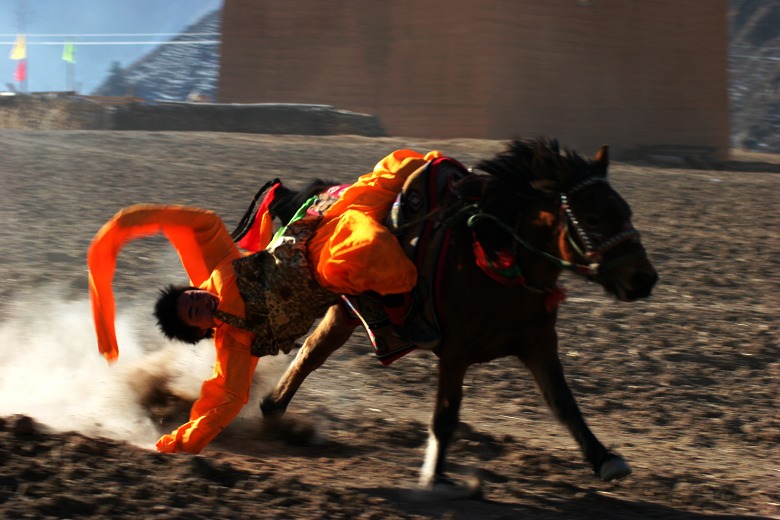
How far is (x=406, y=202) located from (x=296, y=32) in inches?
714

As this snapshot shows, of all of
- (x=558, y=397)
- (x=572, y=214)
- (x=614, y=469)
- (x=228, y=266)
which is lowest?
(x=614, y=469)

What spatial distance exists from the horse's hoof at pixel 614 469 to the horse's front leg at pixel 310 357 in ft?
5.28

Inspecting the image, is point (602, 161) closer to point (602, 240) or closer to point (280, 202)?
point (602, 240)

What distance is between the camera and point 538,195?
4426mm

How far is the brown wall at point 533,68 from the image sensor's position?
19.2m

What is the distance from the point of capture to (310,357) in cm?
542

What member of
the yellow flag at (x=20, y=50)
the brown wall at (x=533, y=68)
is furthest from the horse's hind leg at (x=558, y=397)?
the yellow flag at (x=20, y=50)

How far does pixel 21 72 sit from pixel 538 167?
1055 inches

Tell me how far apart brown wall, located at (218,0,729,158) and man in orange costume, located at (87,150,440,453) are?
46.5ft

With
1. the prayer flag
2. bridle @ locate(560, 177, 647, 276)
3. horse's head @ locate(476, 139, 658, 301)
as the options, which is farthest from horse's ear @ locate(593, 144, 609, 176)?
the prayer flag

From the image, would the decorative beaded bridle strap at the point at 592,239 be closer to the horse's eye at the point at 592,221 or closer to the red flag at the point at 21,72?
the horse's eye at the point at 592,221

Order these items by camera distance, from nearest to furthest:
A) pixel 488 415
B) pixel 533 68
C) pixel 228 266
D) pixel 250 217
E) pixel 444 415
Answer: pixel 444 415, pixel 228 266, pixel 250 217, pixel 488 415, pixel 533 68


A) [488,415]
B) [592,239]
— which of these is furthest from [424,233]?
[488,415]

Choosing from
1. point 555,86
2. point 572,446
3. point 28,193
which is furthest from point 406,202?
point 555,86
